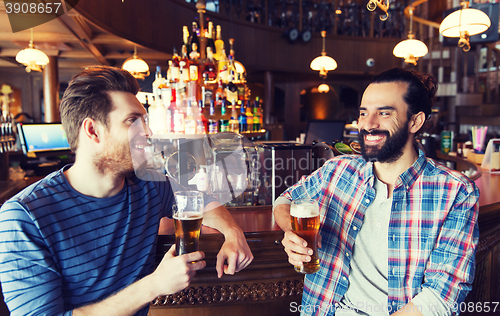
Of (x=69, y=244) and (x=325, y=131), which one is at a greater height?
(x=325, y=131)

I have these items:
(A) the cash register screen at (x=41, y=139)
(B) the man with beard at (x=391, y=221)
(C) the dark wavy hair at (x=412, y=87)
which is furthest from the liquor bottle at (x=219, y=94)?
(C) the dark wavy hair at (x=412, y=87)

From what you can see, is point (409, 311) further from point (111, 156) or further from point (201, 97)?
point (201, 97)

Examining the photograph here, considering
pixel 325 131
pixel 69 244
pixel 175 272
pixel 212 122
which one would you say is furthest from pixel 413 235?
pixel 325 131

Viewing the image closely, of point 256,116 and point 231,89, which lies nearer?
point 231,89

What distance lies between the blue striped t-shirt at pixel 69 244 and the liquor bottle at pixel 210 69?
1.98 metres

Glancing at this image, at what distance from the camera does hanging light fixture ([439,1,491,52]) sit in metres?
3.03

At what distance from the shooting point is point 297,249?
1.05m

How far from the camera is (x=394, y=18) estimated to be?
865 cm

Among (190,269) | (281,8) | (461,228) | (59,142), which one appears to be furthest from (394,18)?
(190,269)

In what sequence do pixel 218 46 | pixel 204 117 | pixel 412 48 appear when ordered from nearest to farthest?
1. pixel 204 117
2. pixel 218 46
3. pixel 412 48

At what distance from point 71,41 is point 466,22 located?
454 centimetres

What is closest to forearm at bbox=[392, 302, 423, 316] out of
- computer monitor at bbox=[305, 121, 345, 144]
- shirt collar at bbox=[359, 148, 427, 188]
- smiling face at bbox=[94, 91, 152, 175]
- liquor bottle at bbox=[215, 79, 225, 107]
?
shirt collar at bbox=[359, 148, 427, 188]

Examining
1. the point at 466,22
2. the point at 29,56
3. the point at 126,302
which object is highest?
the point at 466,22

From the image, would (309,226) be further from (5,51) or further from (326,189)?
(5,51)
